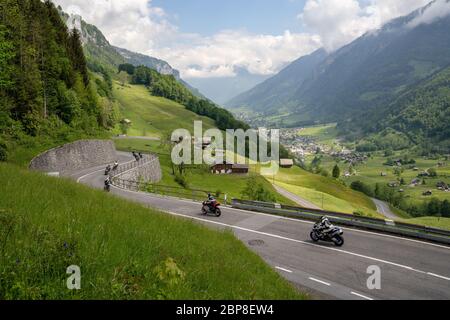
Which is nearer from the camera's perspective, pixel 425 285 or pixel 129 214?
pixel 129 214

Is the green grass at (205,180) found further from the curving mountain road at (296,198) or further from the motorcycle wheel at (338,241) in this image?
the motorcycle wheel at (338,241)

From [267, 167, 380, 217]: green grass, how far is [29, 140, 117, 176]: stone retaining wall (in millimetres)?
47978

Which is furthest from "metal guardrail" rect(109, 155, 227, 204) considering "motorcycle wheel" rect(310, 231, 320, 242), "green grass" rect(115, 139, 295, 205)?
"motorcycle wheel" rect(310, 231, 320, 242)

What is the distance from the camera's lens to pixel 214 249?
11.1 m

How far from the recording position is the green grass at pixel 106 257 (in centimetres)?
587

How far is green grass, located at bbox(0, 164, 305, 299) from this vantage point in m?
5.87

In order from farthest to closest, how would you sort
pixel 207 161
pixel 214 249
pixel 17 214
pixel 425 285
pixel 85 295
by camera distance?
pixel 207 161 → pixel 425 285 → pixel 214 249 → pixel 17 214 → pixel 85 295

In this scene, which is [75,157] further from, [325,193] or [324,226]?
[325,193]

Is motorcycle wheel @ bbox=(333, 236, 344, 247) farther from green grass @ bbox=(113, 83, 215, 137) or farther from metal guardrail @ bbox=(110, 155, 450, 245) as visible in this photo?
green grass @ bbox=(113, 83, 215, 137)

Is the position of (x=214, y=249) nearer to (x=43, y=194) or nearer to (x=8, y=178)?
(x=43, y=194)

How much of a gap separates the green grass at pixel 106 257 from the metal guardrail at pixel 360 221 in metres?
12.7

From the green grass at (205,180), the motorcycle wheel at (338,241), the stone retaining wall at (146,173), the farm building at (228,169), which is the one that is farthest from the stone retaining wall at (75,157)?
the farm building at (228,169)

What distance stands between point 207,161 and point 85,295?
95783 mm
